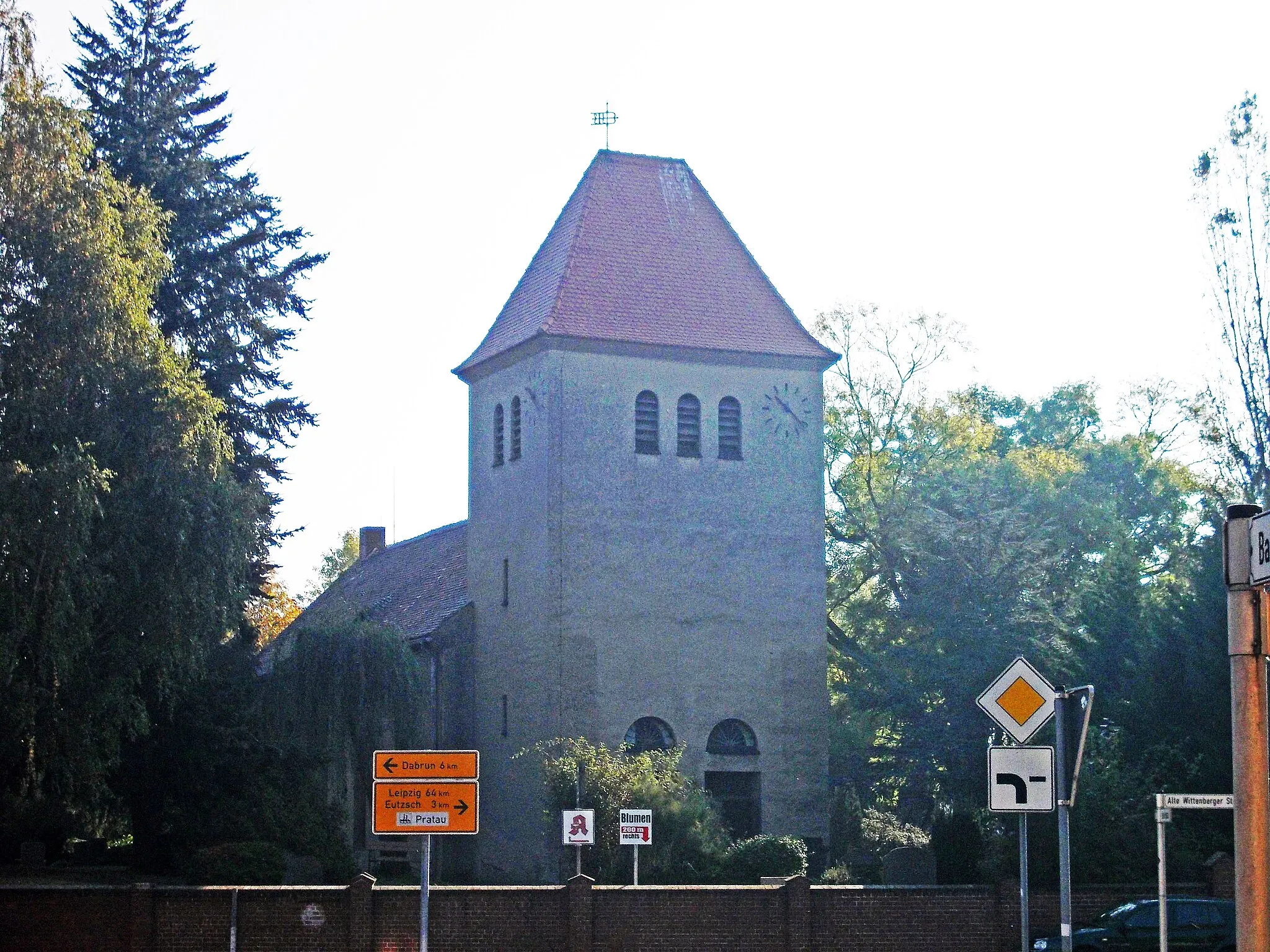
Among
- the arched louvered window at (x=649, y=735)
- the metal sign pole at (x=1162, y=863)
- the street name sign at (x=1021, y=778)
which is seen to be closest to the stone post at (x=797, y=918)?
the metal sign pole at (x=1162, y=863)

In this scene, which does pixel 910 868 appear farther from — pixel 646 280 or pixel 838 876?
pixel 646 280

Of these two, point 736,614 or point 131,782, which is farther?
point 736,614

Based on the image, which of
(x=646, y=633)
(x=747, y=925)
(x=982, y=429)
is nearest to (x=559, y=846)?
(x=646, y=633)

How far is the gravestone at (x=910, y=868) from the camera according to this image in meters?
33.3

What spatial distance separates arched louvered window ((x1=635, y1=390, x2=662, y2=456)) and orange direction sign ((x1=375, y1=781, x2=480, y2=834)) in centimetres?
2493

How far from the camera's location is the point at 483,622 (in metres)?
41.2

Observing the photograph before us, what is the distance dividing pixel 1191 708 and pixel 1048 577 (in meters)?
13.0

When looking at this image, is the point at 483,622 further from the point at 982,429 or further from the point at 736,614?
the point at 982,429

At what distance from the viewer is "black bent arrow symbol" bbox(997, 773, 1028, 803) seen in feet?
44.8

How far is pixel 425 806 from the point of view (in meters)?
14.1

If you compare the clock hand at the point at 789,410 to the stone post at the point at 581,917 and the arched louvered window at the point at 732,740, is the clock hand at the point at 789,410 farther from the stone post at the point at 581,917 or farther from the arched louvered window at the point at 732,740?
the stone post at the point at 581,917

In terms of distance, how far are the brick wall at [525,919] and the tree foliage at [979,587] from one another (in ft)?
21.9

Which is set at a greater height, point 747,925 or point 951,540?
point 951,540

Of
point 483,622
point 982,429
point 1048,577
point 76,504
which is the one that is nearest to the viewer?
point 76,504
